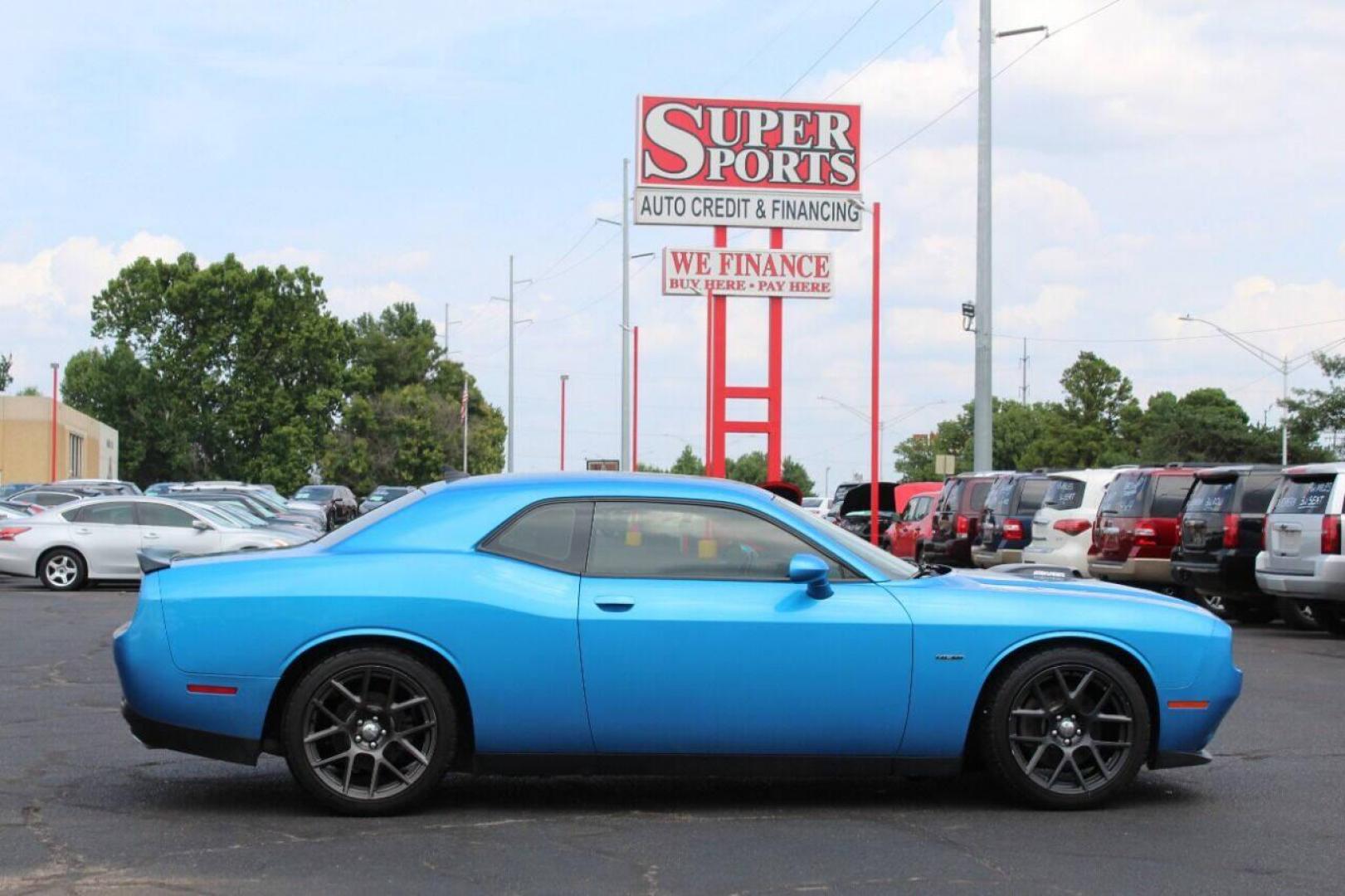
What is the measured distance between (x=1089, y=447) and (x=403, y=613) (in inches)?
3638

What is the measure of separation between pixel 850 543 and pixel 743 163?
27671mm

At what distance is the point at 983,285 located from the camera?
113 ft

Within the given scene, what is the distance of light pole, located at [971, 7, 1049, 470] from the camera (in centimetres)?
3425

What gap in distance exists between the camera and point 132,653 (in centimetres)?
691

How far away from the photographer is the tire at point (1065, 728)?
7.03m

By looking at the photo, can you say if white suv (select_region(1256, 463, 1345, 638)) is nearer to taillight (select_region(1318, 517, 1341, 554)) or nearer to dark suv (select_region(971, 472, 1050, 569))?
taillight (select_region(1318, 517, 1341, 554))

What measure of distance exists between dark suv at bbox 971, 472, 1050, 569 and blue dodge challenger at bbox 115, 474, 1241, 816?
49.6 ft

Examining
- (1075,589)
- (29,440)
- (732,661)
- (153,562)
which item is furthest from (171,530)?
(29,440)

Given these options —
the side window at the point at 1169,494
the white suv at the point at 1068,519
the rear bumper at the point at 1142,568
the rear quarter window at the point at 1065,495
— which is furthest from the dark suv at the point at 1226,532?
the rear quarter window at the point at 1065,495

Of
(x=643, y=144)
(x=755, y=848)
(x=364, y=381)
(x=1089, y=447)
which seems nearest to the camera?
(x=755, y=848)

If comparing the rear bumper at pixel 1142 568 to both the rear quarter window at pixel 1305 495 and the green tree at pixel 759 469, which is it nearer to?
the rear quarter window at pixel 1305 495

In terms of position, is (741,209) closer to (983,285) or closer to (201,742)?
(983,285)

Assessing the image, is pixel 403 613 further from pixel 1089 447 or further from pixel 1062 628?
pixel 1089 447

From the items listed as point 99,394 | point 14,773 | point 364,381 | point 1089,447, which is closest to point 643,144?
point 14,773
